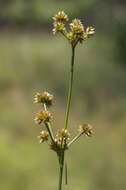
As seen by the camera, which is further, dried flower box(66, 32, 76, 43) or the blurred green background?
the blurred green background

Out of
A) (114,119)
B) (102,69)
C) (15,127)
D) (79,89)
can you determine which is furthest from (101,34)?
(15,127)

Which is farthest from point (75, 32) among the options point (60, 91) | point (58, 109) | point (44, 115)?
point (60, 91)

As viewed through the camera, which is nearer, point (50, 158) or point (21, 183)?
point (21, 183)

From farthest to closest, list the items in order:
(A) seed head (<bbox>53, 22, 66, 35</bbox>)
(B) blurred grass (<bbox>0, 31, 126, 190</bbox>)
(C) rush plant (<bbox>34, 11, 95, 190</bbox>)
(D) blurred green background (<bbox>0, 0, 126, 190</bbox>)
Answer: (D) blurred green background (<bbox>0, 0, 126, 190</bbox>)
(B) blurred grass (<bbox>0, 31, 126, 190</bbox>)
(A) seed head (<bbox>53, 22, 66, 35</bbox>)
(C) rush plant (<bbox>34, 11, 95, 190</bbox>)

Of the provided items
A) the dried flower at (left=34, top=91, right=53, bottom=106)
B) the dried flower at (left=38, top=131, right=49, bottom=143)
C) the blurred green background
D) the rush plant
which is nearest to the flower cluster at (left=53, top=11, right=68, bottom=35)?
the rush plant

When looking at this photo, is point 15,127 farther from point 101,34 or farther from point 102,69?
point 101,34

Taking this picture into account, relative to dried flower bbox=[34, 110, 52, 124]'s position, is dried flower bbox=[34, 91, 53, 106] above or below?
above

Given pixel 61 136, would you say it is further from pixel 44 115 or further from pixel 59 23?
pixel 59 23

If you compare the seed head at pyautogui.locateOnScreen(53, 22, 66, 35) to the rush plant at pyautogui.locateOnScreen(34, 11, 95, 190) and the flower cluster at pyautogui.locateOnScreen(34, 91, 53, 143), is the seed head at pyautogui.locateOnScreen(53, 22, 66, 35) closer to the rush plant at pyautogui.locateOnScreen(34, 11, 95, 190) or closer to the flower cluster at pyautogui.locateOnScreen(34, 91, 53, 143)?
the rush plant at pyautogui.locateOnScreen(34, 11, 95, 190)
